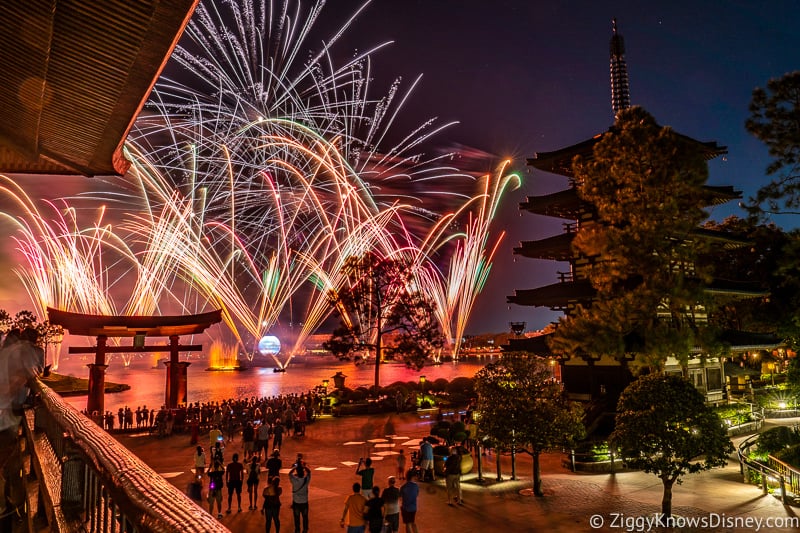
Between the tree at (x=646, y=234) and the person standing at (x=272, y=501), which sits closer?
the person standing at (x=272, y=501)

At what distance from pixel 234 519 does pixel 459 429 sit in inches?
383

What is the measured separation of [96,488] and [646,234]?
56.9 ft

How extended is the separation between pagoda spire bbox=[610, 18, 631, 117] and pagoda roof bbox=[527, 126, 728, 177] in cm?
1320

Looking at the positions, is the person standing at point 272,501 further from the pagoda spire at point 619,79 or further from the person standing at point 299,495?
the pagoda spire at point 619,79

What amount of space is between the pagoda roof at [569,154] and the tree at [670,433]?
13.3 meters

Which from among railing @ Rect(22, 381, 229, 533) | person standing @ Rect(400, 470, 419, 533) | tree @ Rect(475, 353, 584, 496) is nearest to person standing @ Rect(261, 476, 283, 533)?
person standing @ Rect(400, 470, 419, 533)

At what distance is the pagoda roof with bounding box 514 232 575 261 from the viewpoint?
2531 centimetres

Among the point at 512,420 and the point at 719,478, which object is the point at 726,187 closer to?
the point at 719,478

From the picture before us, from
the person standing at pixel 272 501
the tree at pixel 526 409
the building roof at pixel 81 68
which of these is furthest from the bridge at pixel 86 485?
the tree at pixel 526 409

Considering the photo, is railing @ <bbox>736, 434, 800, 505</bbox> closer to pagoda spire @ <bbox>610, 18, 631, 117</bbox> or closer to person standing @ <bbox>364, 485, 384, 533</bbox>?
A: person standing @ <bbox>364, 485, 384, 533</bbox>

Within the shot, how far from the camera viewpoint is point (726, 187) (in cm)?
2614

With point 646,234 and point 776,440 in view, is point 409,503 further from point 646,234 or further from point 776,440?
point 776,440

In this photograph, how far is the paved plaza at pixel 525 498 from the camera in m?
12.6

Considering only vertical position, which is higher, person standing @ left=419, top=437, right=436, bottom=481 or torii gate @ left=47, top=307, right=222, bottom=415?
torii gate @ left=47, top=307, right=222, bottom=415
